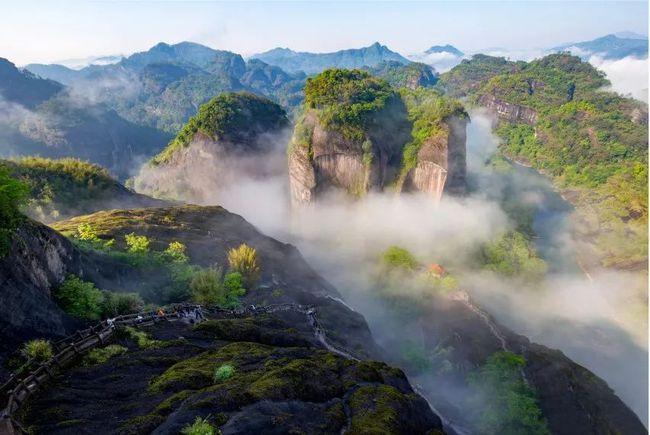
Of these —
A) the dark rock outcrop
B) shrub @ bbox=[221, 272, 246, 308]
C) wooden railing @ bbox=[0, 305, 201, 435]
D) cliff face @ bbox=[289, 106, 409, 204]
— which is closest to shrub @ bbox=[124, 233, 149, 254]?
shrub @ bbox=[221, 272, 246, 308]

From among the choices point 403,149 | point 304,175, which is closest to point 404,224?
point 403,149

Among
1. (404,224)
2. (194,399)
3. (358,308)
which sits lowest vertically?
(358,308)

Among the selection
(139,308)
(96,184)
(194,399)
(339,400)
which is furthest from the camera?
(96,184)

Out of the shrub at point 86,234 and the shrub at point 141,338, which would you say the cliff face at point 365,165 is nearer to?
the shrub at point 86,234

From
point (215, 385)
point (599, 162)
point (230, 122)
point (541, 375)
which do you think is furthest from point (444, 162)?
point (599, 162)

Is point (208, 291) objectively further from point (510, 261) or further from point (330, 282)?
point (510, 261)

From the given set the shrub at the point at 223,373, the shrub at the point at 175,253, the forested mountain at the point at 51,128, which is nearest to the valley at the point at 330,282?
→ the shrub at the point at 175,253

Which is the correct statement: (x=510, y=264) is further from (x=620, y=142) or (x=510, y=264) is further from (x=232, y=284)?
(x=620, y=142)
